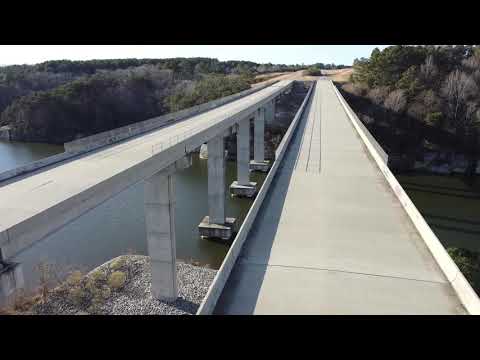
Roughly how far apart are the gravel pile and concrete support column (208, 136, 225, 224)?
5.71 metres

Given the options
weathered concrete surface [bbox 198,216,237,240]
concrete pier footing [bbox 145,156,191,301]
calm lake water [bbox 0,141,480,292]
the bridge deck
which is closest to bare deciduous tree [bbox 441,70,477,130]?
calm lake water [bbox 0,141,480,292]

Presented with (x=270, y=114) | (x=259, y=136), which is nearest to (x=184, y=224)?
(x=259, y=136)

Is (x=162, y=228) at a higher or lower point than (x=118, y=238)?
higher

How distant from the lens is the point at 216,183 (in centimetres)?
2328

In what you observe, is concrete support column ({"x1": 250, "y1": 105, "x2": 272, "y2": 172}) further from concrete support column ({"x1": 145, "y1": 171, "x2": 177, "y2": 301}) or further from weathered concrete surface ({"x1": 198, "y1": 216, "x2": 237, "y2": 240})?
concrete support column ({"x1": 145, "y1": 171, "x2": 177, "y2": 301})

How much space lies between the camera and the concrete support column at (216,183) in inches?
907

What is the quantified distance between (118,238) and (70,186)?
13.1 meters

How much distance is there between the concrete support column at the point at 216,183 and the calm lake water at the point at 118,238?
1753 millimetres

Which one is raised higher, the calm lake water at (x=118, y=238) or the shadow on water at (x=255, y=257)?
the shadow on water at (x=255, y=257)

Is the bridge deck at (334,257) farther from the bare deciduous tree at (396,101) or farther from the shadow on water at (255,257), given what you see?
the bare deciduous tree at (396,101)

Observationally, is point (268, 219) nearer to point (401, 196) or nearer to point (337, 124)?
point (401, 196)

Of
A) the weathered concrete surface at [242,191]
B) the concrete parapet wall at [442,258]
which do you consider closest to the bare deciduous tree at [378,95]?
the weathered concrete surface at [242,191]

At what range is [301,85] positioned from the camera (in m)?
74.1

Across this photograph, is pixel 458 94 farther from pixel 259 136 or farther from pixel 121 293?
pixel 121 293
